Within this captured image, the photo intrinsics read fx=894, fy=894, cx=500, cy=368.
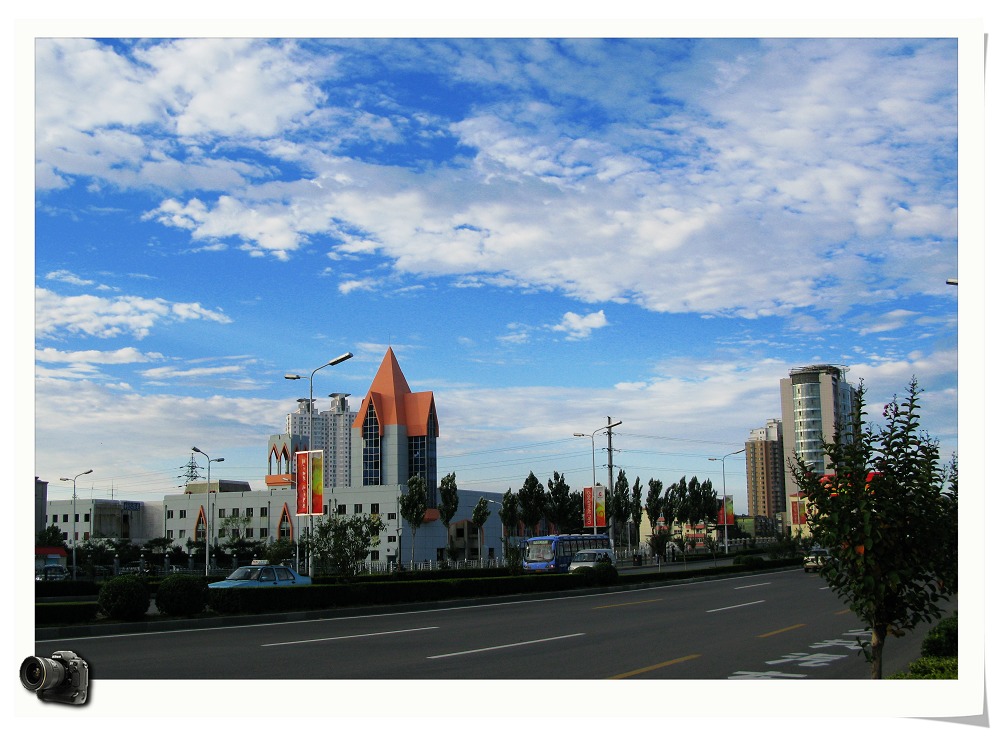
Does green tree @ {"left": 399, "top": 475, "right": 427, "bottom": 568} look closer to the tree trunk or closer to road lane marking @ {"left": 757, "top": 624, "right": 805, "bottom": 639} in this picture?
road lane marking @ {"left": 757, "top": 624, "right": 805, "bottom": 639}

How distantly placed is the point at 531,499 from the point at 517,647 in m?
67.9

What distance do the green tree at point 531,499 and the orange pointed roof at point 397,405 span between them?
978cm

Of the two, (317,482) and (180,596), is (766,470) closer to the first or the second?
(317,482)

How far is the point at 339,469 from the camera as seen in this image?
130 meters

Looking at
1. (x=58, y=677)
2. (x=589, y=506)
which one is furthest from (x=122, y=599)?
(x=589, y=506)

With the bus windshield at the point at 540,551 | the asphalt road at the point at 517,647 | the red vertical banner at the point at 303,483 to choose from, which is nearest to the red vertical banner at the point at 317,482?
the red vertical banner at the point at 303,483

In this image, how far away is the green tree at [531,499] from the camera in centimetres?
8262

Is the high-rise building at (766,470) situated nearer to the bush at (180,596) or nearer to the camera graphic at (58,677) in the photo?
the bush at (180,596)

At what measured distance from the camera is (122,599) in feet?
62.2

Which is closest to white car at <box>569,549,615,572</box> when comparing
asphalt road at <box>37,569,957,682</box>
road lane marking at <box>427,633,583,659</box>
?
asphalt road at <box>37,569,957,682</box>

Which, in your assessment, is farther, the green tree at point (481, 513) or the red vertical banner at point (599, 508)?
the green tree at point (481, 513)

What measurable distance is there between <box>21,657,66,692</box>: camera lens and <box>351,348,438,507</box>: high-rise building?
72.1 meters
